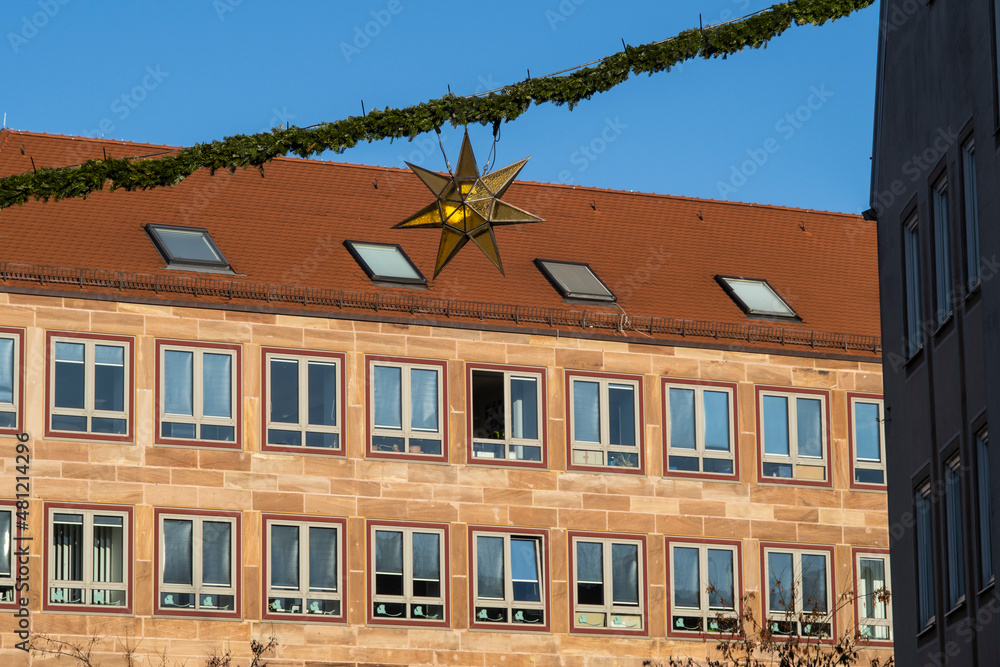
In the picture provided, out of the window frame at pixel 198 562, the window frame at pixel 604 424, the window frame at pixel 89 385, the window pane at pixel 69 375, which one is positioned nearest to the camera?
the window frame at pixel 198 562

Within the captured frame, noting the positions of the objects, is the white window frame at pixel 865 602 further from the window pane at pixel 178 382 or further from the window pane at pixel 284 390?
the window pane at pixel 178 382

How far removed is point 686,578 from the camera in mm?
38312

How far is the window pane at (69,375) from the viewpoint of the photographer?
116 ft

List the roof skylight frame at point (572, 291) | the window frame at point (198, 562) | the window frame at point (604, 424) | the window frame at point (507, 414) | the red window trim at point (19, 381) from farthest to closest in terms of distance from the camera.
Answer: the roof skylight frame at point (572, 291), the window frame at point (604, 424), the window frame at point (507, 414), the window frame at point (198, 562), the red window trim at point (19, 381)

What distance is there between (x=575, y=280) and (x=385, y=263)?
12.5 ft

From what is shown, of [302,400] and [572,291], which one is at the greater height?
[572,291]

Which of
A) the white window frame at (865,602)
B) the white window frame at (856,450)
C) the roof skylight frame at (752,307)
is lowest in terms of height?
the white window frame at (865,602)

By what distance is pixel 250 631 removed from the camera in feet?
117

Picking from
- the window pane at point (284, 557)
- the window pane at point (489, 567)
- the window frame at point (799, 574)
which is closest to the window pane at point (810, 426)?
the window frame at point (799, 574)

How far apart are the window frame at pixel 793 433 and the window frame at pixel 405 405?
6147mm

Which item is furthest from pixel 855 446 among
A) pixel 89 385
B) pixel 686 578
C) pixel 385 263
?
pixel 89 385

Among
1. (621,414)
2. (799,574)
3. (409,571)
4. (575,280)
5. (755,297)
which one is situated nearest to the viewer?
(409,571)

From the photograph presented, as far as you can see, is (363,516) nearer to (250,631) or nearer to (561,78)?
(250,631)

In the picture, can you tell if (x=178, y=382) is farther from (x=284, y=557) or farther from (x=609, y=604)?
(x=609, y=604)
